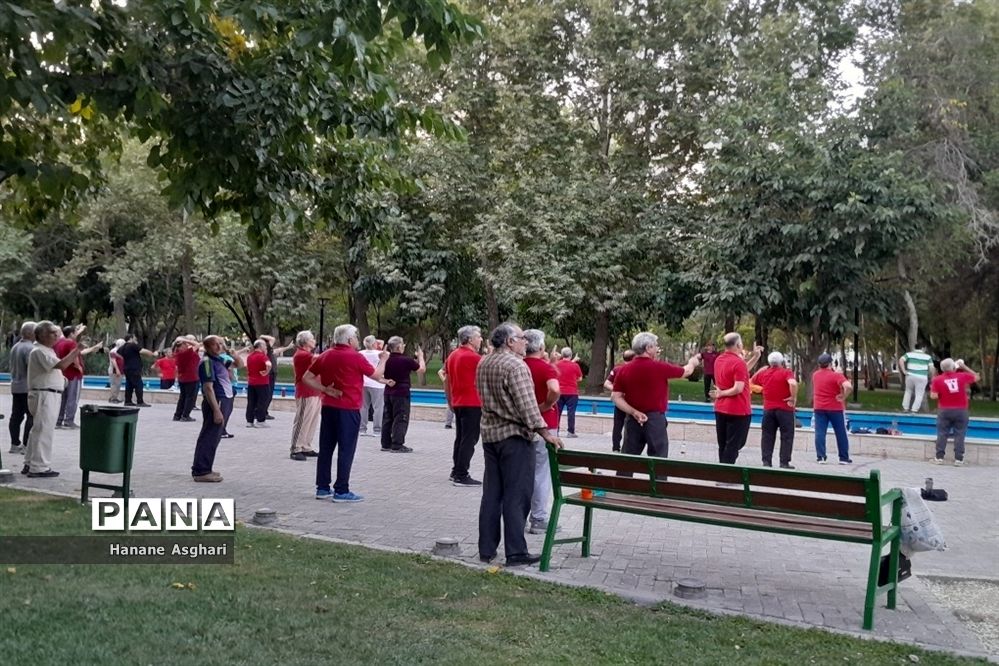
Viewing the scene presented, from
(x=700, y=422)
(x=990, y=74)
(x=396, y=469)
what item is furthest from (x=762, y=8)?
(x=396, y=469)

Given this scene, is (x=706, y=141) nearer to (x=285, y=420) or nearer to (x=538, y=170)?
(x=538, y=170)

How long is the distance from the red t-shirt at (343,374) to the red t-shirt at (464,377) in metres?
1.66

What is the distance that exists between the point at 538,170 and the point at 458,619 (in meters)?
24.8

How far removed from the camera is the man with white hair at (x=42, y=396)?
1088cm

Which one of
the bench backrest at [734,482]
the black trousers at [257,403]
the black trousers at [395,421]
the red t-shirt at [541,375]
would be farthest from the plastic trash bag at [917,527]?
the black trousers at [257,403]

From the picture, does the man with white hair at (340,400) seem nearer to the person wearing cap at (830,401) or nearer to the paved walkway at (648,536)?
the paved walkway at (648,536)

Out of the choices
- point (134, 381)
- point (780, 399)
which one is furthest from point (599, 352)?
point (780, 399)

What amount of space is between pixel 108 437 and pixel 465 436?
4.17m

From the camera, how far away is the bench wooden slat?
5.99m

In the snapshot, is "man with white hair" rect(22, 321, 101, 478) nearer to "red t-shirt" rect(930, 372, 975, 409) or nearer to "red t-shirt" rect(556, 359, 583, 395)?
"red t-shirt" rect(556, 359, 583, 395)

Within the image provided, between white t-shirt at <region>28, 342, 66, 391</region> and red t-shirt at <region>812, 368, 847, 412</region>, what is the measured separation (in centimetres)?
1013

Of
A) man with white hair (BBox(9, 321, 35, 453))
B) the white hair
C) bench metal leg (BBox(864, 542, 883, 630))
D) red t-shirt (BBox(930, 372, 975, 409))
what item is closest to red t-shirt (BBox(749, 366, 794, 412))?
red t-shirt (BBox(930, 372, 975, 409))

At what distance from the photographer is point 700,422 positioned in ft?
59.0

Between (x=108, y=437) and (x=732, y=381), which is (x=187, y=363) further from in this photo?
(x=732, y=381)
